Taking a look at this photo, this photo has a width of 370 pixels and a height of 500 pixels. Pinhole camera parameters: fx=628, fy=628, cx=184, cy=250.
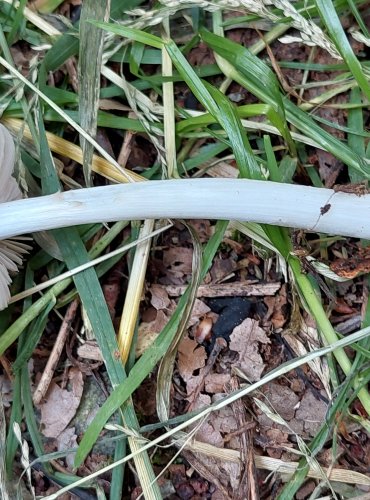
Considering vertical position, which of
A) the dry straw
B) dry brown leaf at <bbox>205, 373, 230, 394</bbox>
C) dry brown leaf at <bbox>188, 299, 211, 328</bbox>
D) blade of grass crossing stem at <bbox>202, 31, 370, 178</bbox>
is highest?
the dry straw

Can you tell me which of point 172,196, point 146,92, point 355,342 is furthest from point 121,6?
point 355,342

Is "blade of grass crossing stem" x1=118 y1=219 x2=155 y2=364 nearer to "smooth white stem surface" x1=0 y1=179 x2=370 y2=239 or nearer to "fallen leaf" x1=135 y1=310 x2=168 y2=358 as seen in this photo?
"fallen leaf" x1=135 y1=310 x2=168 y2=358

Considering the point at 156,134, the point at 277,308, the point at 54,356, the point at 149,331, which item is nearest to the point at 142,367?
the point at 149,331

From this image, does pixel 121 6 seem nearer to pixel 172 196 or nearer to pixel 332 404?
pixel 172 196

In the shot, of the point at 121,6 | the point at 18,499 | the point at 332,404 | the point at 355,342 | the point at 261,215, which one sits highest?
the point at 121,6

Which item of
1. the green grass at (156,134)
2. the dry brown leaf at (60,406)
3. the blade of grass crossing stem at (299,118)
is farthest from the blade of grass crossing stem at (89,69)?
the dry brown leaf at (60,406)

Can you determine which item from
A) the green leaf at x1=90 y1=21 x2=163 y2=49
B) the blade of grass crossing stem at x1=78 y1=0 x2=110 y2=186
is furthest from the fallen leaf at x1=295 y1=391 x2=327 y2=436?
the green leaf at x1=90 y1=21 x2=163 y2=49

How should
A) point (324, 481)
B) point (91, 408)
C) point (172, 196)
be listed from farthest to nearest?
point (91, 408) → point (324, 481) → point (172, 196)
